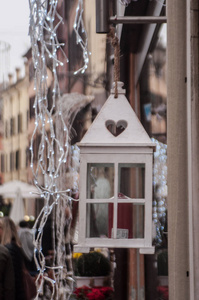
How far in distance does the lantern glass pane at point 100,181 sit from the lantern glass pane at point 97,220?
34 millimetres

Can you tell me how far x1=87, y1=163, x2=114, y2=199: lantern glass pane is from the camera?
7.07 feet

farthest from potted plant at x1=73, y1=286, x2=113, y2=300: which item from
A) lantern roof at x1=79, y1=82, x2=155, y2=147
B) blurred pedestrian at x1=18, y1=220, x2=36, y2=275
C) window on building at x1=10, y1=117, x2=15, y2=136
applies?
window on building at x1=10, y1=117, x2=15, y2=136

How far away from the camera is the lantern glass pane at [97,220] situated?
84.4 inches

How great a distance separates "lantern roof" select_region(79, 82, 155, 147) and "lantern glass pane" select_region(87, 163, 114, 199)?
90mm

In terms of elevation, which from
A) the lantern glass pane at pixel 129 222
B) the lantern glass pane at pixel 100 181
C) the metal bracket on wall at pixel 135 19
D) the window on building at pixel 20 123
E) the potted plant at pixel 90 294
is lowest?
the potted plant at pixel 90 294

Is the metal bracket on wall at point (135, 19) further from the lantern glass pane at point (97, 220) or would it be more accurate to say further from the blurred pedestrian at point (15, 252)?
the blurred pedestrian at point (15, 252)

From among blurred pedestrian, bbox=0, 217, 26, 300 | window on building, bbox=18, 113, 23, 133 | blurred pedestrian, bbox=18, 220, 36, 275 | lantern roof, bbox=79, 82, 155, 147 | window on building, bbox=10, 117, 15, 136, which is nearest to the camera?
lantern roof, bbox=79, 82, 155, 147

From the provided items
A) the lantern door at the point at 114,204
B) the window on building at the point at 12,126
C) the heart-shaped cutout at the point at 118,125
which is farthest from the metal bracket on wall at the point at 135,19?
the window on building at the point at 12,126

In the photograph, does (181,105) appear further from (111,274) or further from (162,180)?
(111,274)

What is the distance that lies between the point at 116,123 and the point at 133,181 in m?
0.30

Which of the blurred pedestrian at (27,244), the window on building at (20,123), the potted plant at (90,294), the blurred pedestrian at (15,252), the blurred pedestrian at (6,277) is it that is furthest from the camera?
the window on building at (20,123)

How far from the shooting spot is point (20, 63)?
650 centimetres

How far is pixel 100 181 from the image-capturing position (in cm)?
225

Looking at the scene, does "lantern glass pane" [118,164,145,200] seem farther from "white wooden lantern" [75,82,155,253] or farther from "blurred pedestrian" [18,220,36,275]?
"blurred pedestrian" [18,220,36,275]
